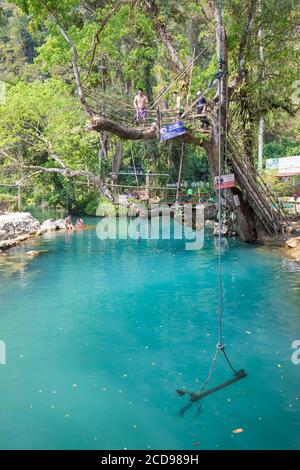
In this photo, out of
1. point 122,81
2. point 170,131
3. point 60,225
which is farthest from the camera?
point 122,81

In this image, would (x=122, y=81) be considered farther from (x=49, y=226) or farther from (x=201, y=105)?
(x=201, y=105)

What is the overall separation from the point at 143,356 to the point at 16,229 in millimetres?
14985

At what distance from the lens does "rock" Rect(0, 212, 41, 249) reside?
62.5ft

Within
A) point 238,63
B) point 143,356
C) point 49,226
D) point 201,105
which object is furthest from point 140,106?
point 49,226

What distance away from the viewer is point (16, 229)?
68.4 ft

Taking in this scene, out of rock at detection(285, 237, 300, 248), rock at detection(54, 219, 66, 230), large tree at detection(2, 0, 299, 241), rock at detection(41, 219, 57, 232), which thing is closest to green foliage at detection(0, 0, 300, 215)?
large tree at detection(2, 0, 299, 241)

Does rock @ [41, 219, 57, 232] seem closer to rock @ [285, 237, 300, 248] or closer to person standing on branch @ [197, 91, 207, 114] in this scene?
person standing on branch @ [197, 91, 207, 114]

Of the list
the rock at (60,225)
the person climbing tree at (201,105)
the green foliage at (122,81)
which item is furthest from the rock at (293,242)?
the rock at (60,225)

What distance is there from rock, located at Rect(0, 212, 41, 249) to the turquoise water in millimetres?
5156

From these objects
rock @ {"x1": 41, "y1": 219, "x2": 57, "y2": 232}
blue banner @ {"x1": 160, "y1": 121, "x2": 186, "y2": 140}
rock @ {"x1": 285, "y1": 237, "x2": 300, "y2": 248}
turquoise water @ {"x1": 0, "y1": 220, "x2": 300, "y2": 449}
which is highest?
blue banner @ {"x1": 160, "y1": 121, "x2": 186, "y2": 140}

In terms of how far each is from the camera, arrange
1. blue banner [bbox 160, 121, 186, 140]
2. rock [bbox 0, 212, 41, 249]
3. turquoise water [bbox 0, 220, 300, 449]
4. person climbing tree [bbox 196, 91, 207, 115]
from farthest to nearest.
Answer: rock [bbox 0, 212, 41, 249] < person climbing tree [bbox 196, 91, 207, 115] < blue banner [bbox 160, 121, 186, 140] < turquoise water [bbox 0, 220, 300, 449]

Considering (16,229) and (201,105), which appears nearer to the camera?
(201,105)

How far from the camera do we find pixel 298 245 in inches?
637
